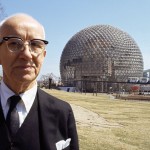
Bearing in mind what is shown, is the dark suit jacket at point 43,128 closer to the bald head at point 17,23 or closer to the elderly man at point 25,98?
the elderly man at point 25,98

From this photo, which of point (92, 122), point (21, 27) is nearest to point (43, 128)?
point (21, 27)

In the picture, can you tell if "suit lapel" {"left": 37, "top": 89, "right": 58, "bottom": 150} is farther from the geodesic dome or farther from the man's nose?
the geodesic dome

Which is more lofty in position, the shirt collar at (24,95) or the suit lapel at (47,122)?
the shirt collar at (24,95)

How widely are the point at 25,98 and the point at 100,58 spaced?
12148cm

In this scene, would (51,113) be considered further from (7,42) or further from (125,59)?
(125,59)

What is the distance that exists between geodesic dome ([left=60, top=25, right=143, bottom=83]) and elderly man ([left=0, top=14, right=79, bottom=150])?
119214 mm

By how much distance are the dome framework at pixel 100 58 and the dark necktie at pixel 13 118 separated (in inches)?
4553

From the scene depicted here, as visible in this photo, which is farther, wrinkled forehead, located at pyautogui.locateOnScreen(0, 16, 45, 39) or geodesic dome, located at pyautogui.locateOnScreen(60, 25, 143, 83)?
geodesic dome, located at pyautogui.locateOnScreen(60, 25, 143, 83)

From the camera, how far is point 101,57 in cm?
12369

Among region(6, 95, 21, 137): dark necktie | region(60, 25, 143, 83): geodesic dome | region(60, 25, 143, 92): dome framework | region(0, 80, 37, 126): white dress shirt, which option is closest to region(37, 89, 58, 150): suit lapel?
region(0, 80, 37, 126): white dress shirt

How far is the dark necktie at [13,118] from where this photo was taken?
8.51 feet

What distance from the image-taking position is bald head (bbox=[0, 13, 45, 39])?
2.70 meters

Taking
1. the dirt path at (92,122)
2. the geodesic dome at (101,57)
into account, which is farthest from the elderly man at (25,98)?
the geodesic dome at (101,57)

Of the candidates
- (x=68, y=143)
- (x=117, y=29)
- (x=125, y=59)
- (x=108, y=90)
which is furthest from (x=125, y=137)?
(x=117, y=29)
